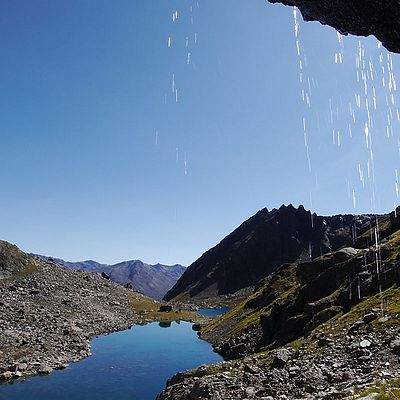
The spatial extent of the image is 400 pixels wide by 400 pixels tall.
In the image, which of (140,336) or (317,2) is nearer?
(317,2)

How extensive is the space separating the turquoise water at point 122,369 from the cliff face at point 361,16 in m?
50.2

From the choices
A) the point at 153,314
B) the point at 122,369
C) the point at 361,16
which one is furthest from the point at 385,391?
the point at 153,314

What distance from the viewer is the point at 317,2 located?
21172 mm

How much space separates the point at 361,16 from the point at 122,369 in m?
65.3

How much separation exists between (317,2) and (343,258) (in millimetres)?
48891

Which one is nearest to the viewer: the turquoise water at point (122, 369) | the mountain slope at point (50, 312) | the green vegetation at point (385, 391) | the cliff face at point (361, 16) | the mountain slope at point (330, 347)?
the green vegetation at point (385, 391)

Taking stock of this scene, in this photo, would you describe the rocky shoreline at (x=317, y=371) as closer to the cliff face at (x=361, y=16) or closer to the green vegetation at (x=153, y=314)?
the cliff face at (x=361, y=16)

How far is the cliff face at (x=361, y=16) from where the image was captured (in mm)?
19016

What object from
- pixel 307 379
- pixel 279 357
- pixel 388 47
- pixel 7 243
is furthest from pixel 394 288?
pixel 7 243

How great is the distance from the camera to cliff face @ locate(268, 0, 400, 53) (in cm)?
1902

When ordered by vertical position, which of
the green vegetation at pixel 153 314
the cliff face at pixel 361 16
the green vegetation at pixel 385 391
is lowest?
the green vegetation at pixel 153 314

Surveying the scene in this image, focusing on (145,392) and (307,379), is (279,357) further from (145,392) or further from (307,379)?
(145,392)

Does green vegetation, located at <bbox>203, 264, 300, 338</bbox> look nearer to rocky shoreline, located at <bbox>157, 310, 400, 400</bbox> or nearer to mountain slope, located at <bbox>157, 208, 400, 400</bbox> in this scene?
mountain slope, located at <bbox>157, 208, 400, 400</bbox>

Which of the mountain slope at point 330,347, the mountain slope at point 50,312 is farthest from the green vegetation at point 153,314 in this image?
the mountain slope at point 330,347
